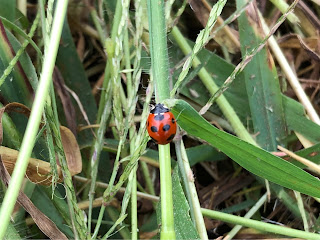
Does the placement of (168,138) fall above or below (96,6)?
below

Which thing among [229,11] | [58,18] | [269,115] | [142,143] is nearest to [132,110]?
[142,143]

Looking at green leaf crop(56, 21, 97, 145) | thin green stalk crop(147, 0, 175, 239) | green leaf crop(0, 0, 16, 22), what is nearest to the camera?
thin green stalk crop(147, 0, 175, 239)

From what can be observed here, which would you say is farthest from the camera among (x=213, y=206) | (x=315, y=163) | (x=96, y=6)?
(x=96, y=6)

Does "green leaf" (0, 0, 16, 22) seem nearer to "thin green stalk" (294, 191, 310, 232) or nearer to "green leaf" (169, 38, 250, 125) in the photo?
"green leaf" (169, 38, 250, 125)

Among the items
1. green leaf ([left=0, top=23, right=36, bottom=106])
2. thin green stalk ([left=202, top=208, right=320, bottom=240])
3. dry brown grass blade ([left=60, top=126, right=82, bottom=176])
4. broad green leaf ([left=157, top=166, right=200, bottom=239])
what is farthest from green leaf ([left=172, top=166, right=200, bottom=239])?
green leaf ([left=0, top=23, right=36, bottom=106])

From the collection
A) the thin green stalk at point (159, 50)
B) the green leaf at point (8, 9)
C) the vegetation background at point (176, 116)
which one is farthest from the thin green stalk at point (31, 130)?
the green leaf at point (8, 9)

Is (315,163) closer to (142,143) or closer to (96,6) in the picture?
(142,143)
